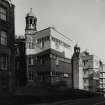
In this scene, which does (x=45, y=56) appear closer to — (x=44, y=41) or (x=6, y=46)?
(x=44, y=41)

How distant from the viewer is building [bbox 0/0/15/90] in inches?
1198

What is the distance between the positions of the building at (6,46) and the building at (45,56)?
1440 centimetres

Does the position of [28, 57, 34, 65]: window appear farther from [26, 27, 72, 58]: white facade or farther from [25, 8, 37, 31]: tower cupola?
[25, 8, 37, 31]: tower cupola

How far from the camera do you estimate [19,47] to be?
164 feet

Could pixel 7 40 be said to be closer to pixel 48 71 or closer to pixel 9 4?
pixel 9 4

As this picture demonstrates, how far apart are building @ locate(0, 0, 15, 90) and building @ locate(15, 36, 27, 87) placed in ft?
49.8

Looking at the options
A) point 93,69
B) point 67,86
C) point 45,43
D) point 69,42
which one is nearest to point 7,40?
point 45,43

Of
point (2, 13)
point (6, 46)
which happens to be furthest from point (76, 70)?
point (2, 13)

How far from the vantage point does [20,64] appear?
48.4 metres

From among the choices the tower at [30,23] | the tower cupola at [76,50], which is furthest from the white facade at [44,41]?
the tower cupola at [76,50]

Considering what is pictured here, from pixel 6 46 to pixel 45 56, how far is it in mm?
16820

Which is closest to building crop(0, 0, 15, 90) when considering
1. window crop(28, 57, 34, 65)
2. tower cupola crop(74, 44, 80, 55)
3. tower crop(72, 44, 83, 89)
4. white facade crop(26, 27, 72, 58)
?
window crop(28, 57, 34, 65)

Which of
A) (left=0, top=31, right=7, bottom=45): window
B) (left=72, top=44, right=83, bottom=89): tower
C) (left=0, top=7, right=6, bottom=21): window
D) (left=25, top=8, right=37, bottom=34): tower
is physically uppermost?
(left=25, top=8, right=37, bottom=34): tower

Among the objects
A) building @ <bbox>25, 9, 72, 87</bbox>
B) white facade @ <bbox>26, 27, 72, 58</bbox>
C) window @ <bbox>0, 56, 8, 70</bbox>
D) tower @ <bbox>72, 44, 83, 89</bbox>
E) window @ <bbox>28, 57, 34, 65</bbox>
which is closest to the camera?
window @ <bbox>0, 56, 8, 70</bbox>
